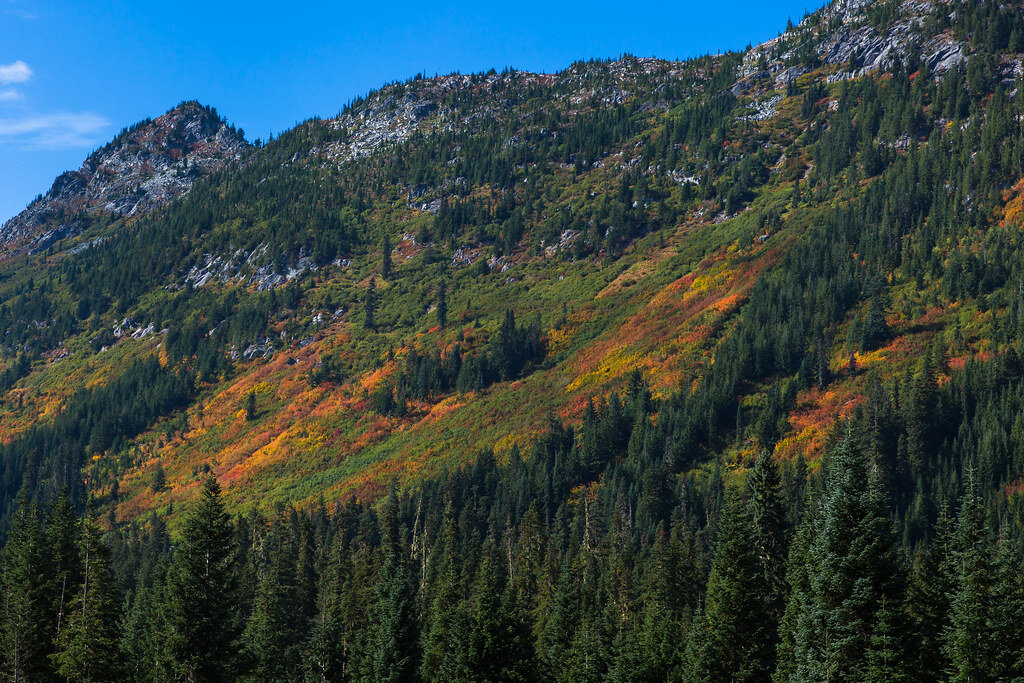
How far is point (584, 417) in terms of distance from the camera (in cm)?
15238

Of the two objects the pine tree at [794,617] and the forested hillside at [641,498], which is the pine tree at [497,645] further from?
the pine tree at [794,617]

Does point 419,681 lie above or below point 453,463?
below

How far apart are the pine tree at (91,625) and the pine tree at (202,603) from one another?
7164 mm

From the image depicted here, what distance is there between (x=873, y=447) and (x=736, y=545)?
80201mm

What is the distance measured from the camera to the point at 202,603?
43781mm

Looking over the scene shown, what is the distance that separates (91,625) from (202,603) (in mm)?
9985

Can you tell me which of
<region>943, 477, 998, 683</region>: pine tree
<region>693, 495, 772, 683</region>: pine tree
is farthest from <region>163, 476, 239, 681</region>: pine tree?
<region>943, 477, 998, 683</region>: pine tree

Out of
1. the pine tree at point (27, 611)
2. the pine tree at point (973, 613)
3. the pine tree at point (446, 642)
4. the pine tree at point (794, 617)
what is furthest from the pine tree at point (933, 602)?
the pine tree at point (27, 611)

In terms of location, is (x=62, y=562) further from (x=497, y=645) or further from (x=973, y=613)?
(x=973, y=613)

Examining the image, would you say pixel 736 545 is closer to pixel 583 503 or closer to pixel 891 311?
pixel 583 503

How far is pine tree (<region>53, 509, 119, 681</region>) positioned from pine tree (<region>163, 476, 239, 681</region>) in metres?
7.16

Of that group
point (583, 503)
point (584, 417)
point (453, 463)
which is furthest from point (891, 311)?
point (453, 463)

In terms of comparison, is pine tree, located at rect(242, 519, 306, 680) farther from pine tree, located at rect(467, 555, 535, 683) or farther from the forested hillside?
pine tree, located at rect(467, 555, 535, 683)

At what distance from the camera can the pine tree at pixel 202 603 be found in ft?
142
